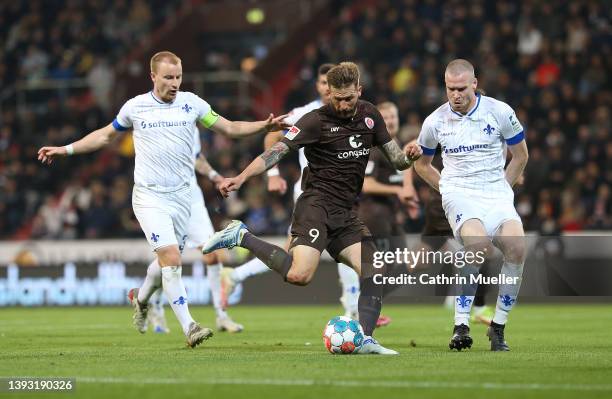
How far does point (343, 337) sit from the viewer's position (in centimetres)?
908

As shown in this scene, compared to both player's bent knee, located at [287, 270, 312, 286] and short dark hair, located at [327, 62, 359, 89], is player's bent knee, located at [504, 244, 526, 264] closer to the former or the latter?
player's bent knee, located at [287, 270, 312, 286]

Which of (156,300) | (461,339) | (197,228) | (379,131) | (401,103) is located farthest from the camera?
(401,103)

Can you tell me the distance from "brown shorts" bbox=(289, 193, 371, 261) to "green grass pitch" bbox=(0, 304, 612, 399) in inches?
36.4

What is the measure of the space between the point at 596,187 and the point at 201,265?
6.97 m

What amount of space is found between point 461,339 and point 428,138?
1.79 metres

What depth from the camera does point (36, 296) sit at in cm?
1994

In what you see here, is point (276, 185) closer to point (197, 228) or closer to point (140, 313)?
point (197, 228)

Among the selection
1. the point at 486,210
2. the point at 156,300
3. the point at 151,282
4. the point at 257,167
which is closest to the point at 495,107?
the point at 486,210

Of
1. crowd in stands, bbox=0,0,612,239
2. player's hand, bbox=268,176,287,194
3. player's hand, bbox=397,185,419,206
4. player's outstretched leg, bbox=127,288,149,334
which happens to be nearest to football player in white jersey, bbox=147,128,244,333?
player's hand, bbox=268,176,287,194

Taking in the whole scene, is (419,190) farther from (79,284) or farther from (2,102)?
(2,102)

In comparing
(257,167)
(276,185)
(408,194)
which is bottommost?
(408,194)

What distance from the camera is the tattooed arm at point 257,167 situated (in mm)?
8906

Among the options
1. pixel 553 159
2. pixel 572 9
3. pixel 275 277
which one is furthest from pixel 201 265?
pixel 572 9

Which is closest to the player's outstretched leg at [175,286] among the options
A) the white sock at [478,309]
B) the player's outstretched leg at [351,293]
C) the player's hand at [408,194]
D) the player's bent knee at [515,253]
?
the player's bent knee at [515,253]
